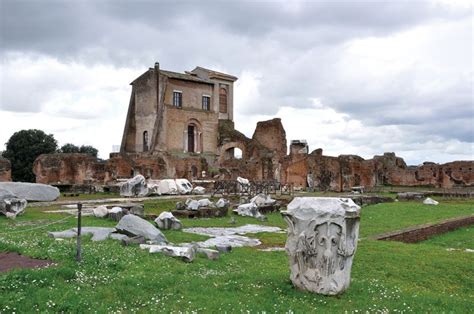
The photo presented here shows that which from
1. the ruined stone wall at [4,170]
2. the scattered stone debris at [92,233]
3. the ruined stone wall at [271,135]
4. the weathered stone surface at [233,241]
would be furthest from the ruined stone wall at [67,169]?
the scattered stone debris at [92,233]

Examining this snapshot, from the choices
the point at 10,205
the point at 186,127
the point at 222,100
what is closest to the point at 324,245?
the point at 10,205

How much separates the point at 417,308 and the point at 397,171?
129 feet

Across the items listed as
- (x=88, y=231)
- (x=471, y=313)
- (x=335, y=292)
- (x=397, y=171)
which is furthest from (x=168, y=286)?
(x=397, y=171)

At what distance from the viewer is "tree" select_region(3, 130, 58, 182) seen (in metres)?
50.9

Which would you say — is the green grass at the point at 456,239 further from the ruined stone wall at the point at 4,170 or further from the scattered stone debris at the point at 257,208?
the ruined stone wall at the point at 4,170

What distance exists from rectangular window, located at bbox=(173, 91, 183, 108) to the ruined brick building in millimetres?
109

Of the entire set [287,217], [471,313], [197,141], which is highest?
[197,141]

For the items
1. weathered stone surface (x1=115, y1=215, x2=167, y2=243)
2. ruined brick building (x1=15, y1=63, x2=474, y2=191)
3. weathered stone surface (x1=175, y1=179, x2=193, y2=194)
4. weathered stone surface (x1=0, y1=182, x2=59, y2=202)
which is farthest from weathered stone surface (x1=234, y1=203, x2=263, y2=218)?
ruined brick building (x1=15, y1=63, x2=474, y2=191)

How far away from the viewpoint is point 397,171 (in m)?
43.2

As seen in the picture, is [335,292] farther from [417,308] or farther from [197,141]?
[197,141]

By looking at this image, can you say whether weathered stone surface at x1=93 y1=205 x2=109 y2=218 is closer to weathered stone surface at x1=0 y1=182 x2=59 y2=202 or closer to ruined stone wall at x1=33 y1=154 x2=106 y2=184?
weathered stone surface at x1=0 y1=182 x2=59 y2=202

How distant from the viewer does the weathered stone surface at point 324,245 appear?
623 cm

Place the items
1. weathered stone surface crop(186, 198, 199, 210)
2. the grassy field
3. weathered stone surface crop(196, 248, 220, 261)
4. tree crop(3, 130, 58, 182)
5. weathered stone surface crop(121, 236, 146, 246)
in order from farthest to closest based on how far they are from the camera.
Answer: tree crop(3, 130, 58, 182), weathered stone surface crop(186, 198, 199, 210), weathered stone surface crop(121, 236, 146, 246), weathered stone surface crop(196, 248, 220, 261), the grassy field

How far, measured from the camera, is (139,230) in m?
10.0
